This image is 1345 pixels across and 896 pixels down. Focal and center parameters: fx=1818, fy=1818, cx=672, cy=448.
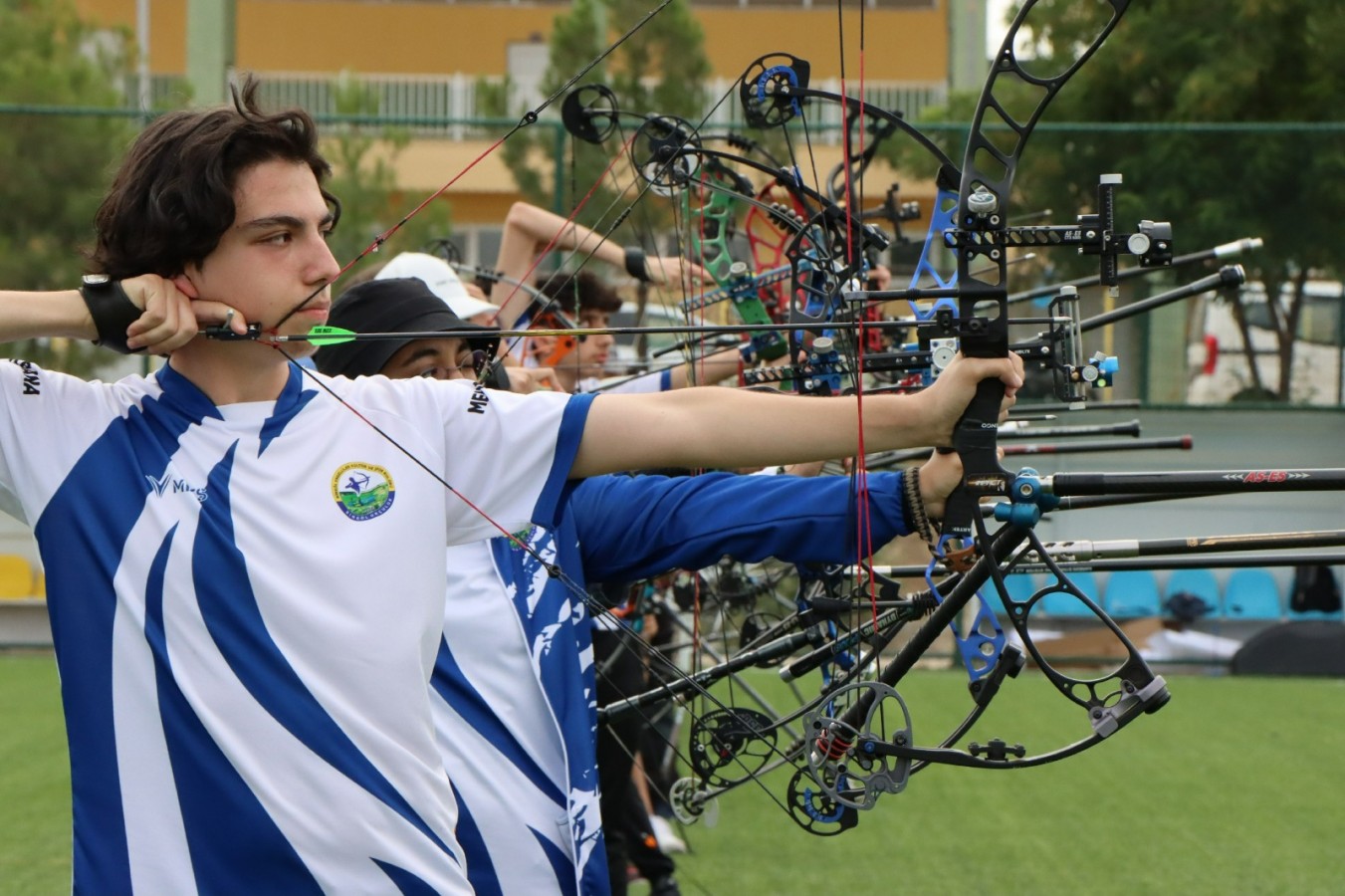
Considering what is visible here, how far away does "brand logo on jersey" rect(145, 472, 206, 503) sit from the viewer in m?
2.00

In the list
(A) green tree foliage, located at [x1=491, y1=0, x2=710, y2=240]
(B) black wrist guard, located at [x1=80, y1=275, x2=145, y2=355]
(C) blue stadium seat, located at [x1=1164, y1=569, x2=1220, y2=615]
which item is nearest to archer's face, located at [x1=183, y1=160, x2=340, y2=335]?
(B) black wrist guard, located at [x1=80, y1=275, x2=145, y2=355]

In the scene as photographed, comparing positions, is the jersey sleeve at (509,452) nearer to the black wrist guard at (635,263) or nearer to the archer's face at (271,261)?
the archer's face at (271,261)

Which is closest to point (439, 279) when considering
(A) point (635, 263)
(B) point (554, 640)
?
(A) point (635, 263)

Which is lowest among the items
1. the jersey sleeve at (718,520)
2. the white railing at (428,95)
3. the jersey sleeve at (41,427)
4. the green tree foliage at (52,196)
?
the jersey sleeve at (718,520)

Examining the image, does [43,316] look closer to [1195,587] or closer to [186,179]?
[186,179]

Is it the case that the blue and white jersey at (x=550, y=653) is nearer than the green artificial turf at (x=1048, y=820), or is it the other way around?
the blue and white jersey at (x=550, y=653)

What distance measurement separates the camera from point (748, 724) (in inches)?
104

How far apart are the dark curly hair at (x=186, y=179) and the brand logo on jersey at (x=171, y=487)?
0.28m

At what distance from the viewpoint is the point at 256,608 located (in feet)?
6.34

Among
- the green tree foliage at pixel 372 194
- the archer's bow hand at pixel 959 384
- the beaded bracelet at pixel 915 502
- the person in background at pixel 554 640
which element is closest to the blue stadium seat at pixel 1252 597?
the green tree foliage at pixel 372 194

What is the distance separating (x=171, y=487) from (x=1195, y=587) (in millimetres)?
8109

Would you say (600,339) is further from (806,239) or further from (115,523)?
(115,523)

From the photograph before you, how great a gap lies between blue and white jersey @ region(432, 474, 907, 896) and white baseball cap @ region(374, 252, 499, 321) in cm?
181

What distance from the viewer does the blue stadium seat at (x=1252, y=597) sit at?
9359 millimetres
